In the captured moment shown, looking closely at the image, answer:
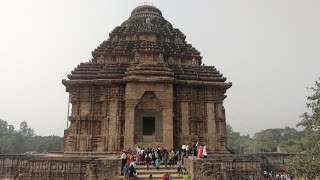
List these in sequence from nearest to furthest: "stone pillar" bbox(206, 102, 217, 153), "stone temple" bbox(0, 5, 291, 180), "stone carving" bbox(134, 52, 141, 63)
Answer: "stone temple" bbox(0, 5, 291, 180)
"stone pillar" bbox(206, 102, 217, 153)
"stone carving" bbox(134, 52, 141, 63)

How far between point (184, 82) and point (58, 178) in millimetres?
9715

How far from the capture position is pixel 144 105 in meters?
19.3

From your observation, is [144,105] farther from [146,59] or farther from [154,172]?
[154,172]

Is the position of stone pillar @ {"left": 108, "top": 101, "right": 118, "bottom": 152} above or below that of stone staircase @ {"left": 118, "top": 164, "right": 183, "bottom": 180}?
above

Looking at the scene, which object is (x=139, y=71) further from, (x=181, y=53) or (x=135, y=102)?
(x=181, y=53)

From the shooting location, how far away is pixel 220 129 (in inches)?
805

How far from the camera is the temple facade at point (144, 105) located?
1902 centimetres

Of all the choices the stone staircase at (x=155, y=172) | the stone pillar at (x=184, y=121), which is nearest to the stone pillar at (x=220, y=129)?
the stone pillar at (x=184, y=121)

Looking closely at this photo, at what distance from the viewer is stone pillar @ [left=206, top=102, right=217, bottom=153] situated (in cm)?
1989

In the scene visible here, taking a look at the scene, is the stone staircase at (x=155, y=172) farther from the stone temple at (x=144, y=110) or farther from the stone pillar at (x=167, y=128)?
the stone temple at (x=144, y=110)

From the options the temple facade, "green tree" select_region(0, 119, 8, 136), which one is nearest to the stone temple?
the temple facade

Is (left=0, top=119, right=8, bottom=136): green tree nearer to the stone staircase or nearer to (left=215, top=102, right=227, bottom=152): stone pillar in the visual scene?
(left=215, top=102, right=227, bottom=152): stone pillar

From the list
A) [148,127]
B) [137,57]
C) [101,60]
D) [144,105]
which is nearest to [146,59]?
[137,57]

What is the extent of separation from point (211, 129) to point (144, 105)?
4.78 metres
